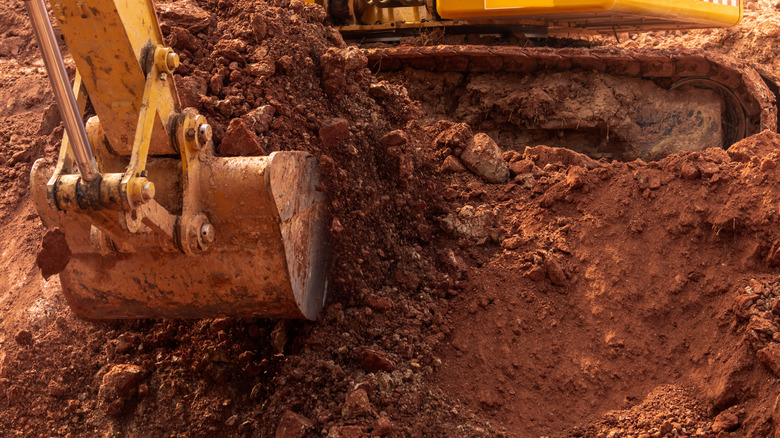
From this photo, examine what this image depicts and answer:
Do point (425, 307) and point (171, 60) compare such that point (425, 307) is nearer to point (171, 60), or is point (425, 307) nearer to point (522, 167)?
point (522, 167)

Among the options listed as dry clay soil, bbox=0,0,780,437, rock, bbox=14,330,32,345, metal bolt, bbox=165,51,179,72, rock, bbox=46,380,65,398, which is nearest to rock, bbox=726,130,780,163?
dry clay soil, bbox=0,0,780,437

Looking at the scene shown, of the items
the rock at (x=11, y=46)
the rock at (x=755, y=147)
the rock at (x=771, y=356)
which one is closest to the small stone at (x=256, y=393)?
the rock at (x=771, y=356)

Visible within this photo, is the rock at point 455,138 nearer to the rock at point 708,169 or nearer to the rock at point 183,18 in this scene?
the rock at point 708,169

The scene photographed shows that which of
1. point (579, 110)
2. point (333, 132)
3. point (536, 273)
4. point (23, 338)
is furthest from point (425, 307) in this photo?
point (579, 110)

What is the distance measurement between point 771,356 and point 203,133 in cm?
248

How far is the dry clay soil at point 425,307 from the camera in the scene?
286 cm

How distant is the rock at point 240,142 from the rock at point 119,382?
45.4 inches

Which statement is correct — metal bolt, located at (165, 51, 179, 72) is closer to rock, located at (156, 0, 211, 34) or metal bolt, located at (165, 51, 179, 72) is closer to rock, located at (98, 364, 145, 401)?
rock, located at (156, 0, 211, 34)

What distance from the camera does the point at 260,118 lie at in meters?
3.20

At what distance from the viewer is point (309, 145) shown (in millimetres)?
3293

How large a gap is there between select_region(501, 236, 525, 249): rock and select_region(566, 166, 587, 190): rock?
1.41 ft

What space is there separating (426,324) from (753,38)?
6.46 m

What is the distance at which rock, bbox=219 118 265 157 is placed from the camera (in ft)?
9.68

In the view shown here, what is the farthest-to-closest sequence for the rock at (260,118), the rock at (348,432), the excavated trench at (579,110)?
the excavated trench at (579,110)
the rock at (260,118)
the rock at (348,432)
